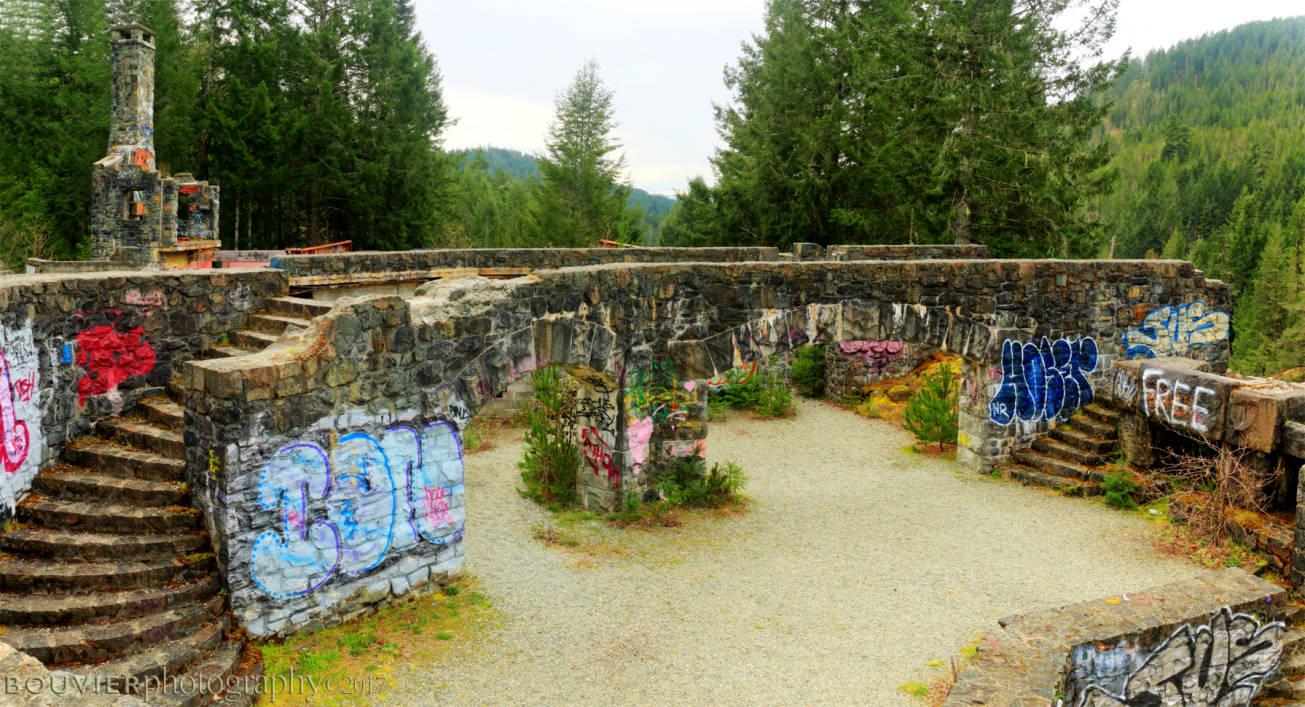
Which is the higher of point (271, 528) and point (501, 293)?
point (501, 293)

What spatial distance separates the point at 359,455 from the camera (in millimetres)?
7016

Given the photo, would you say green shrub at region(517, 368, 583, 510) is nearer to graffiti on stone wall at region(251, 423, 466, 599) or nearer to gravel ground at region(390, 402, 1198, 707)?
gravel ground at region(390, 402, 1198, 707)

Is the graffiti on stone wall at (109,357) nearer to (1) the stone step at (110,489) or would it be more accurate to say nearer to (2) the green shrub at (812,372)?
(1) the stone step at (110,489)

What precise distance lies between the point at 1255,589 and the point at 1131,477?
12.5 ft

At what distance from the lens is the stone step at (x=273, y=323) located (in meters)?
8.36

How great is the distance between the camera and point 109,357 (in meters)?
7.71

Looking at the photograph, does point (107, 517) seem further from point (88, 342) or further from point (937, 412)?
point (937, 412)

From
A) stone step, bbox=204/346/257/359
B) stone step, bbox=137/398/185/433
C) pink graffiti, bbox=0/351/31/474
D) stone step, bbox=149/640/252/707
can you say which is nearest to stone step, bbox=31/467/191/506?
pink graffiti, bbox=0/351/31/474

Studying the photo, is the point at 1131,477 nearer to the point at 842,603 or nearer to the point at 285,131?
the point at 842,603

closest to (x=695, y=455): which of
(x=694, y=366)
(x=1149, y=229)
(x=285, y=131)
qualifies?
(x=694, y=366)

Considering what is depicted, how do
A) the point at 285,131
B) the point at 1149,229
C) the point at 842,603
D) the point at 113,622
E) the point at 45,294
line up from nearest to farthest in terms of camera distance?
the point at 113,622 < the point at 45,294 < the point at 842,603 < the point at 285,131 < the point at 1149,229

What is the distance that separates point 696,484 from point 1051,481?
16.8ft

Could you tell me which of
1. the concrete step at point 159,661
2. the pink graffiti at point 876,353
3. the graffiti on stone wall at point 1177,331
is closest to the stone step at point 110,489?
the concrete step at point 159,661

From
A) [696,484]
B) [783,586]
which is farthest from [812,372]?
[783,586]
